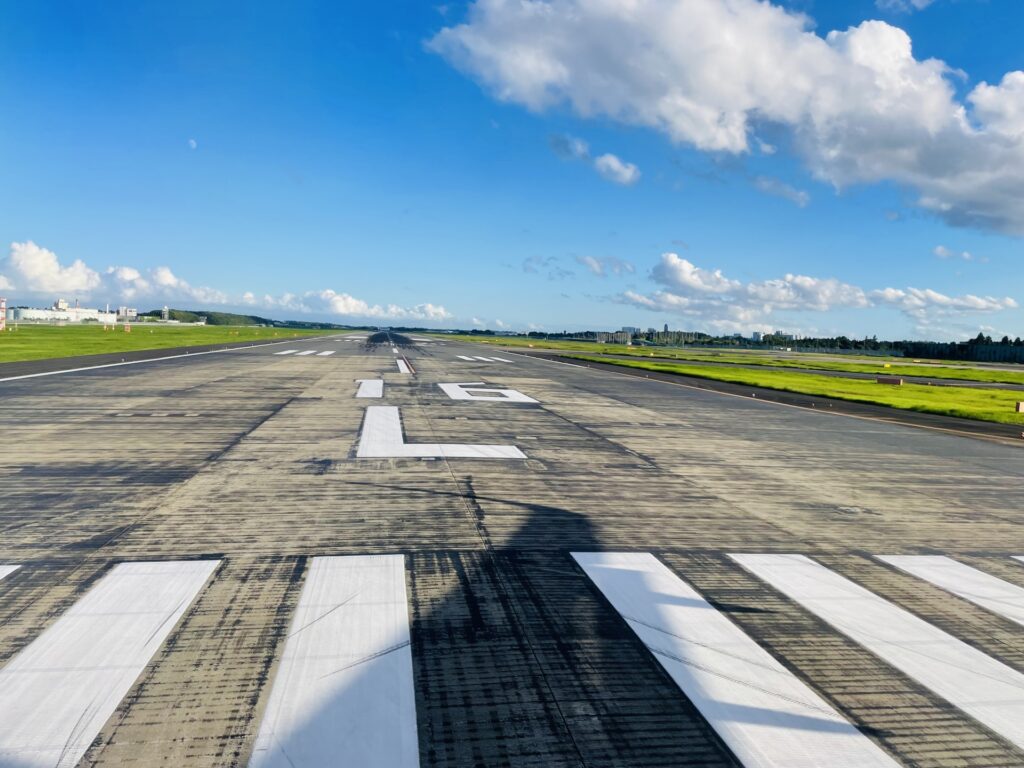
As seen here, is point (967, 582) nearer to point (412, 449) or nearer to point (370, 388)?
point (412, 449)

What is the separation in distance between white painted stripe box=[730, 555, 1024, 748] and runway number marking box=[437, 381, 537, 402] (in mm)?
14103

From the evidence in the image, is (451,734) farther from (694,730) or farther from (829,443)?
(829,443)

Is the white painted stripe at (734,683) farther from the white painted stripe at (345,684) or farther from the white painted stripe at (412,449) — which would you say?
the white painted stripe at (412,449)

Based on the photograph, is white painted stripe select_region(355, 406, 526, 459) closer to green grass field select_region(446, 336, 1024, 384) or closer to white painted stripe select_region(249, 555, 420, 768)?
white painted stripe select_region(249, 555, 420, 768)

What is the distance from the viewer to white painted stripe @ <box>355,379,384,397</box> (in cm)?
1954

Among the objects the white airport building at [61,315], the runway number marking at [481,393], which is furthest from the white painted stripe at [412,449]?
the white airport building at [61,315]

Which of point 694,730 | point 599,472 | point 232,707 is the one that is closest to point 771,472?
point 599,472

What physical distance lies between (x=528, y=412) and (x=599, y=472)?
23.4 feet

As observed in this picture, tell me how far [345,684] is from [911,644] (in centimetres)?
404

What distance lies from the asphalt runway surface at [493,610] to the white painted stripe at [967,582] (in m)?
0.04

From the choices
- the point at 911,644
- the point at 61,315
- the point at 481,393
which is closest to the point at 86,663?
the point at 911,644

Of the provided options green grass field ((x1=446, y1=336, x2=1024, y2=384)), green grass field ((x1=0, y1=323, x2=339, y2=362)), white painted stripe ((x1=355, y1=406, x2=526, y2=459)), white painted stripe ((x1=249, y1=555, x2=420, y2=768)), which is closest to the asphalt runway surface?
white painted stripe ((x1=249, y1=555, x2=420, y2=768))

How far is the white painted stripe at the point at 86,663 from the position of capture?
298 cm

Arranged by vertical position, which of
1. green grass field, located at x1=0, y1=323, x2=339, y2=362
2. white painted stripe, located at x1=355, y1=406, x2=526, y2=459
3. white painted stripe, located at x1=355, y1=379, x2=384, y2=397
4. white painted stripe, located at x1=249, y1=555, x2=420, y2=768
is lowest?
white painted stripe, located at x1=249, y1=555, x2=420, y2=768
